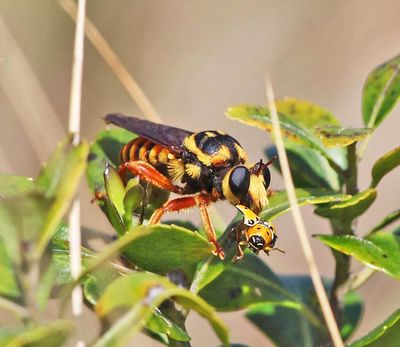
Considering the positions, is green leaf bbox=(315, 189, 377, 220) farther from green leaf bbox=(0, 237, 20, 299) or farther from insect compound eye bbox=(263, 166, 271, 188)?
green leaf bbox=(0, 237, 20, 299)

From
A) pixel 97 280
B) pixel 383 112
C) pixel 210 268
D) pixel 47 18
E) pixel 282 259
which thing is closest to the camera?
pixel 97 280

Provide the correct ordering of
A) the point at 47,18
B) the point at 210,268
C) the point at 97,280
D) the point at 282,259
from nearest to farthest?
the point at 97,280, the point at 210,268, the point at 282,259, the point at 47,18

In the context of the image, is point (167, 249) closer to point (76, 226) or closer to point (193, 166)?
point (76, 226)

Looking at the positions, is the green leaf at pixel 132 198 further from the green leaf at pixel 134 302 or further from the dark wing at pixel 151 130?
the dark wing at pixel 151 130

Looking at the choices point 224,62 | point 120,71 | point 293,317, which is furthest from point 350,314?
point 224,62

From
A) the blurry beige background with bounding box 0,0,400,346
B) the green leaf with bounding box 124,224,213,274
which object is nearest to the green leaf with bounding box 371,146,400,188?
the green leaf with bounding box 124,224,213,274

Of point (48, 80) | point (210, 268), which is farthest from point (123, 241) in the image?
point (48, 80)

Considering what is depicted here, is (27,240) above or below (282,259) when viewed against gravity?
below

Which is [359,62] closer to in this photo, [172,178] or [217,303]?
[172,178]
